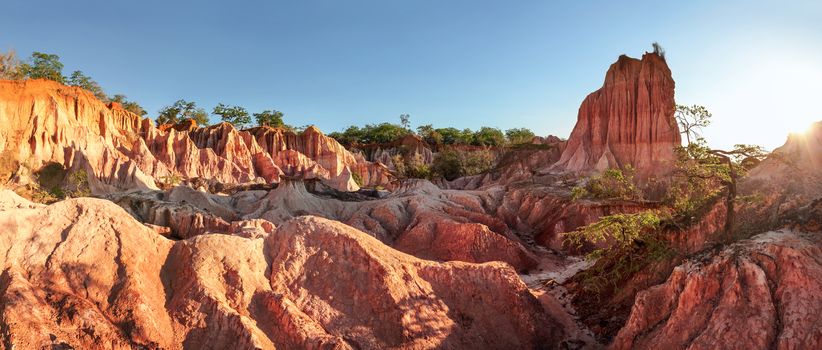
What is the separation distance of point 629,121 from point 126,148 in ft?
115

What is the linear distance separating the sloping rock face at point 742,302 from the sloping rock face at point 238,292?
224cm

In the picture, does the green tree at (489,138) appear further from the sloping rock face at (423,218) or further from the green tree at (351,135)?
the sloping rock face at (423,218)

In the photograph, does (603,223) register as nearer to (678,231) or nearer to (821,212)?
(678,231)

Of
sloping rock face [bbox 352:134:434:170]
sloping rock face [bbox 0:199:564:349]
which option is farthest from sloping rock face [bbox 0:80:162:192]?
sloping rock face [bbox 352:134:434:170]

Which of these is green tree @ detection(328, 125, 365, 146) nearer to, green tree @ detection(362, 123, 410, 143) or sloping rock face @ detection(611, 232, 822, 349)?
green tree @ detection(362, 123, 410, 143)

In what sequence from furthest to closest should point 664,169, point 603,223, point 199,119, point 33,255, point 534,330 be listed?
1. point 199,119
2. point 664,169
3. point 603,223
4. point 534,330
5. point 33,255

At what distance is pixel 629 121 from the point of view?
37.5 m

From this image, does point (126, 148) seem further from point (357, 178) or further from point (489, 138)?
Answer: point (489, 138)

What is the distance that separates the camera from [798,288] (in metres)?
7.59

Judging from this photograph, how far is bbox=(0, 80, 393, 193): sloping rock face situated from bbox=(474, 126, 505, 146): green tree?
23.2 meters

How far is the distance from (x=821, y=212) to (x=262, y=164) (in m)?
44.5

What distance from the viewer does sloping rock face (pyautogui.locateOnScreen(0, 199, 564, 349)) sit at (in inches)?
310

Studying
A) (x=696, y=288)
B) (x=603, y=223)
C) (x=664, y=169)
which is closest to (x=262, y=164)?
(x=664, y=169)

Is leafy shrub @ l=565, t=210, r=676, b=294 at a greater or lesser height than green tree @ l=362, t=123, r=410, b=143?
lesser
